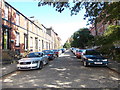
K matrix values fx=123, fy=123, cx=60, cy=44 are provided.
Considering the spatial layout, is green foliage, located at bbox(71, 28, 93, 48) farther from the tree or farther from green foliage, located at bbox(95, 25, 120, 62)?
the tree

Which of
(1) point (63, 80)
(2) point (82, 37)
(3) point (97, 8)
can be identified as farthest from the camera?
(2) point (82, 37)

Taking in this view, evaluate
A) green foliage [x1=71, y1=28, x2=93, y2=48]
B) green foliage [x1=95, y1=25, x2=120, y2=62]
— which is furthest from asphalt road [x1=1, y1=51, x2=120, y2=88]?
green foliage [x1=71, y1=28, x2=93, y2=48]

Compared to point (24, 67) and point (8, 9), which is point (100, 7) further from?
point (8, 9)

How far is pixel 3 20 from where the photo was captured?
14.8 metres

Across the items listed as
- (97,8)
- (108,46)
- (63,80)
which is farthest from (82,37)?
(63,80)

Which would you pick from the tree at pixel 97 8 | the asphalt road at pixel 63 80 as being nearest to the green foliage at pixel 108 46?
the tree at pixel 97 8

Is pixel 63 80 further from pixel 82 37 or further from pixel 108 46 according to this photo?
pixel 82 37

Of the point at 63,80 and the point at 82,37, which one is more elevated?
the point at 82,37

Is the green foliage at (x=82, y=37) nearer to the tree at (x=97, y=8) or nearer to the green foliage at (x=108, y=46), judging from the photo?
the green foliage at (x=108, y=46)

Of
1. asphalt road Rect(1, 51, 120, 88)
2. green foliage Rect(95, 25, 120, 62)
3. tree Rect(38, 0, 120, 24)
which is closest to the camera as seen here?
asphalt road Rect(1, 51, 120, 88)

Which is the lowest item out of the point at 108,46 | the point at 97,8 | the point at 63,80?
the point at 63,80

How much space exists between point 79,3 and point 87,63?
4736 mm

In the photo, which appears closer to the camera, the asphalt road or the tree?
the asphalt road

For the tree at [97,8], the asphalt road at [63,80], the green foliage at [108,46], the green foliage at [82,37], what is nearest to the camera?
the asphalt road at [63,80]
